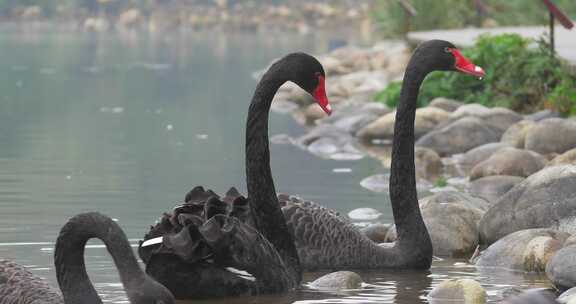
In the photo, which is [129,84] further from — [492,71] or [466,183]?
[466,183]

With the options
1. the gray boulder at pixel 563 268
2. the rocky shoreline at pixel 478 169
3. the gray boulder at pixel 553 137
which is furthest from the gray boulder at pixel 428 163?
the gray boulder at pixel 563 268

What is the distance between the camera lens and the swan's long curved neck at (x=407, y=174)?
9.09m

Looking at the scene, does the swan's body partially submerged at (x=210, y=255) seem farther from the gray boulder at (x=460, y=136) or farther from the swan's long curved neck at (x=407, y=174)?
the gray boulder at (x=460, y=136)

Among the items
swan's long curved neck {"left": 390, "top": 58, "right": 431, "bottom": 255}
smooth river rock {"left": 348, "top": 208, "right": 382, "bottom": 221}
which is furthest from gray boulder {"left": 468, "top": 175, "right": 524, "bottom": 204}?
swan's long curved neck {"left": 390, "top": 58, "right": 431, "bottom": 255}

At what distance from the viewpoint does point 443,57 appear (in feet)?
30.8

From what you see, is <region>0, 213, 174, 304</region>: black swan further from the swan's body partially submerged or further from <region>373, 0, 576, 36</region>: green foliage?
<region>373, 0, 576, 36</region>: green foliage

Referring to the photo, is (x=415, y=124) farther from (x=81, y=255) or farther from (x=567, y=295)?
(x=81, y=255)

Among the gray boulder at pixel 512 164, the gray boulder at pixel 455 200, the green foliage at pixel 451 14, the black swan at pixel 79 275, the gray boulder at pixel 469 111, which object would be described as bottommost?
the black swan at pixel 79 275

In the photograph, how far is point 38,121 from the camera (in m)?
21.4

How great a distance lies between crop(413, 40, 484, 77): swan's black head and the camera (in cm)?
933

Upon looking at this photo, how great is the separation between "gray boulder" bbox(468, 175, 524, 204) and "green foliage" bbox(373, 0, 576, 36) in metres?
15.8

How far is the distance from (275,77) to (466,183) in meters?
5.33

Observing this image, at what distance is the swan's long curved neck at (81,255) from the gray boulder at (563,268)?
2620 mm

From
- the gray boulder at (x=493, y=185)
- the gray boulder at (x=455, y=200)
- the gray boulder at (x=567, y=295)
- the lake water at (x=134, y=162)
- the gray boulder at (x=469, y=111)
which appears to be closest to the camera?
the gray boulder at (x=567, y=295)
